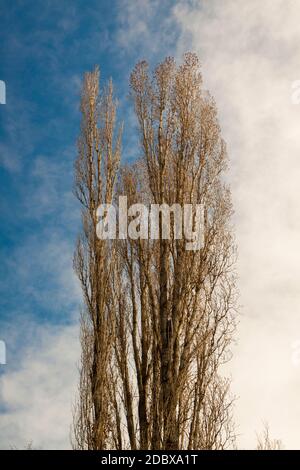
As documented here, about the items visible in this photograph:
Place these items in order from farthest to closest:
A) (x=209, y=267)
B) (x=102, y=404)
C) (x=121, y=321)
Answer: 1. (x=121, y=321)
2. (x=209, y=267)
3. (x=102, y=404)

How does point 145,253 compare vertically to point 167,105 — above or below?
below

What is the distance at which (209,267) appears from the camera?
10445mm

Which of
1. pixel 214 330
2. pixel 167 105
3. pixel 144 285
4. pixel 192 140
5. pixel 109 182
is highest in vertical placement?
pixel 167 105

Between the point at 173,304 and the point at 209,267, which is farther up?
the point at 209,267

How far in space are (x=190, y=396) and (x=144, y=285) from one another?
2226mm

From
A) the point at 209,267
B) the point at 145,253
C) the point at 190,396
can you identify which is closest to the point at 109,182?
the point at 145,253

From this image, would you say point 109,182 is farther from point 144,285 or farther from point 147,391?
point 147,391

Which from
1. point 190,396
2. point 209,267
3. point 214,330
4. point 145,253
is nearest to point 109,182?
point 145,253

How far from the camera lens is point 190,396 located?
1009cm

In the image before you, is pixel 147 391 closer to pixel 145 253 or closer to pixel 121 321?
pixel 121 321
